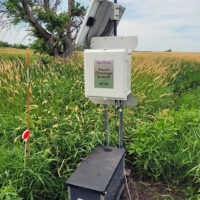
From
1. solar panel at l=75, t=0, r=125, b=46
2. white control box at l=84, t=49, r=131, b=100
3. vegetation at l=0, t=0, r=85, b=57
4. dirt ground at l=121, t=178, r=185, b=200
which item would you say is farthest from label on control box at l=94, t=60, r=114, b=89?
vegetation at l=0, t=0, r=85, b=57

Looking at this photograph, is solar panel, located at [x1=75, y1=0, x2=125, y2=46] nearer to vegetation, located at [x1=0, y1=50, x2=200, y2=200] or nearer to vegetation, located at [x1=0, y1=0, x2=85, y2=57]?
vegetation, located at [x1=0, y1=50, x2=200, y2=200]

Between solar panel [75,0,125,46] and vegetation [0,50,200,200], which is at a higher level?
solar panel [75,0,125,46]

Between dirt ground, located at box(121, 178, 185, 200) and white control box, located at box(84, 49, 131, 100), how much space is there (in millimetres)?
1192

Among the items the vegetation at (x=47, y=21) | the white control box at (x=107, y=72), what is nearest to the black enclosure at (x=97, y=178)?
the white control box at (x=107, y=72)

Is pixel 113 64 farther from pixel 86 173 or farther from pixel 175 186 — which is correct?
pixel 175 186

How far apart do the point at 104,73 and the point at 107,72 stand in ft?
0.12

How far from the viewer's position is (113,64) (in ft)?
6.64

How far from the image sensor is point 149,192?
2.54 m

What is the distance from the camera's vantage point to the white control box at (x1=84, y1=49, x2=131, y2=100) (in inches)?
78.8

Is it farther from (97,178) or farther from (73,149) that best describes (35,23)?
(97,178)

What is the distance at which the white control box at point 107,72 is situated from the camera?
2.00 meters

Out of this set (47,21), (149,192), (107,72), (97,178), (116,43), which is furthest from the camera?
(47,21)

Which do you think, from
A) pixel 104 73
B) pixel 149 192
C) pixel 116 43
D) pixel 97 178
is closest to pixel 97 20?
pixel 116 43

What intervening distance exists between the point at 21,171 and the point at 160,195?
1.61 m
